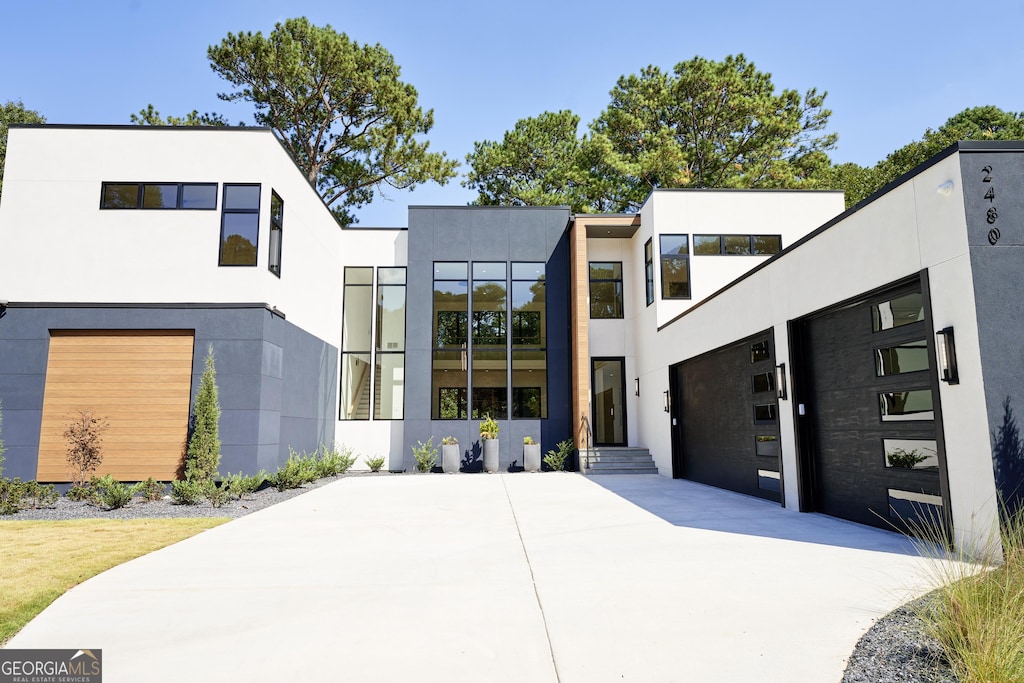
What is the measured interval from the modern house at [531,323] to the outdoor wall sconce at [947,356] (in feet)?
0.07

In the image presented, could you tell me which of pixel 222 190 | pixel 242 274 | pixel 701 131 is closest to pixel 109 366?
pixel 242 274

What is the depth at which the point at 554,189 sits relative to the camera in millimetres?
23672

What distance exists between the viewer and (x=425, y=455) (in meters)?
14.6

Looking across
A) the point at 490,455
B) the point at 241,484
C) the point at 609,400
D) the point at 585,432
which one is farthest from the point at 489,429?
the point at 241,484

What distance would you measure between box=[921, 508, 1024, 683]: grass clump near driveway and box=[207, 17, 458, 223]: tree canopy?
2047cm

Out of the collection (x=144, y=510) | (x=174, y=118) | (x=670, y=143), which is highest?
(x=174, y=118)

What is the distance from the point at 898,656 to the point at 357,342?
15062 millimetres

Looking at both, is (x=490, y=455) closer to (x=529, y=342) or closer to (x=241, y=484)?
(x=529, y=342)

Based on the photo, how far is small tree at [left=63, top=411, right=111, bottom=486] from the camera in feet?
31.4

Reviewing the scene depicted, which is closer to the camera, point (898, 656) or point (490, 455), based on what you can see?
point (898, 656)

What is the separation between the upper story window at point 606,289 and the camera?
52.2 ft

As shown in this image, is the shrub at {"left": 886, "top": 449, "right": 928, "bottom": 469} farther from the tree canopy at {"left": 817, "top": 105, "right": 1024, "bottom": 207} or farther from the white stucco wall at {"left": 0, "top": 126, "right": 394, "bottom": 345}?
the tree canopy at {"left": 817, "top": 105, "right": 1024, "bottom": 207}

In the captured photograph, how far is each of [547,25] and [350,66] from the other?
28.7 ft

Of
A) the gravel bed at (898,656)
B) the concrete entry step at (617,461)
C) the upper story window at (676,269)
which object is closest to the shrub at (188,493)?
the concrete entry step at (617,461)
